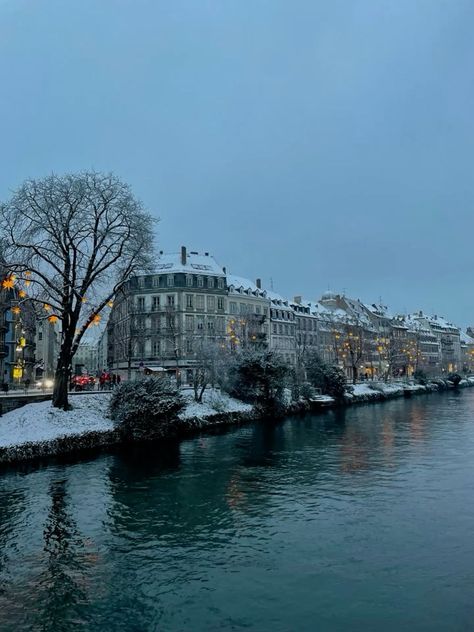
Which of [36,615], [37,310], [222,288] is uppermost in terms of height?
[222,288]

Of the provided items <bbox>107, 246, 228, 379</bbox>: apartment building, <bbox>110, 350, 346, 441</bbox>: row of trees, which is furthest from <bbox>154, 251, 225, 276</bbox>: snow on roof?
<bbox>110, 350, 346, 441</bbox>: row of trees

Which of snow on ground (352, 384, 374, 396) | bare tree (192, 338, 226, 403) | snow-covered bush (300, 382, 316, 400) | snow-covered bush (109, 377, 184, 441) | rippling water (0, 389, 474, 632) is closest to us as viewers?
rippling water (0, 389, 474, 632)

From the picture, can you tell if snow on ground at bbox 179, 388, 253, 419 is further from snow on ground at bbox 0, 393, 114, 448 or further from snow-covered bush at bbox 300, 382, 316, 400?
snow-covered bush at bbox 300, 382, 316, 400

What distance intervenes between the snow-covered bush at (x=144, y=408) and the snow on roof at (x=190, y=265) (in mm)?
48868

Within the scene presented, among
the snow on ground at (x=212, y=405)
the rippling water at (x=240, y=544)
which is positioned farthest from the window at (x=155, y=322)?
the rippling water at (x=240, y=544)

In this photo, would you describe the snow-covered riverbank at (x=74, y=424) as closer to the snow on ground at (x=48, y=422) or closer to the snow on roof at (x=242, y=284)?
the snow on ground at (x=48, y=422)

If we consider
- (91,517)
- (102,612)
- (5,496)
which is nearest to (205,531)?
(91,517)

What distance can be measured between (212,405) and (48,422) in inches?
705

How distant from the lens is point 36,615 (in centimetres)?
1030

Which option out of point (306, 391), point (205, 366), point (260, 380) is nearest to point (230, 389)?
point (260, 380)

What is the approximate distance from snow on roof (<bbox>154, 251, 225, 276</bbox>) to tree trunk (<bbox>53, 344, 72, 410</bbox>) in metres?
49.0

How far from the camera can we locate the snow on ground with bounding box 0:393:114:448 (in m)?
29.1

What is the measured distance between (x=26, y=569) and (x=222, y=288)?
7616 centimetres

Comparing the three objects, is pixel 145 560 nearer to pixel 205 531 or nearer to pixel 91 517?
pixel 205 531
